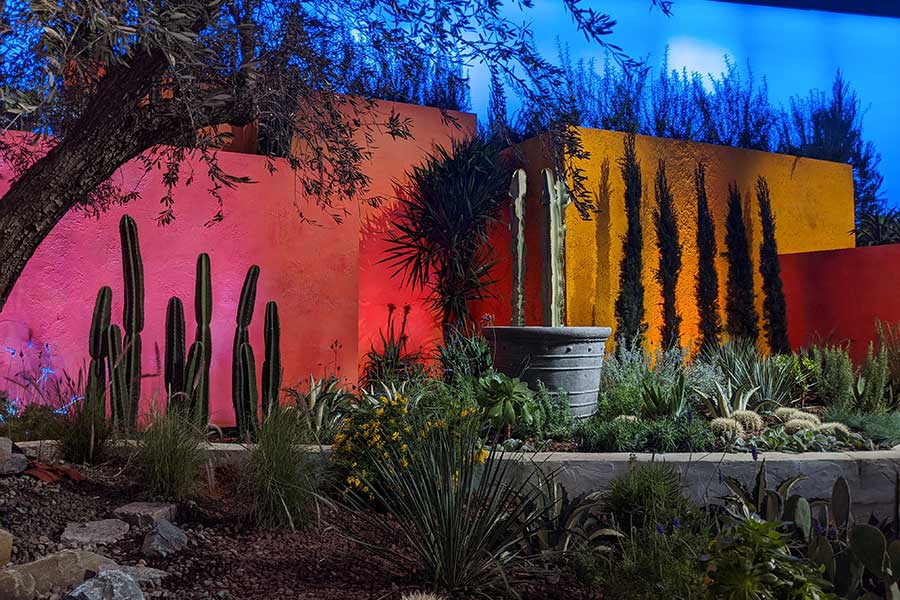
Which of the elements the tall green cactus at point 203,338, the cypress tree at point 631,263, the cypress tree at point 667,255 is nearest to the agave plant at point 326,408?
the tall green cactus at point 203,338

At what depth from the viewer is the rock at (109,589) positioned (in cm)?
204

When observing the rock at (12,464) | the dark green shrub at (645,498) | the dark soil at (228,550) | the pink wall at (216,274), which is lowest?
the dark soil at (228,550)

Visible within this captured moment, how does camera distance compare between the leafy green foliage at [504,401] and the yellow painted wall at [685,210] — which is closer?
the leafy green foliage at [504,401]

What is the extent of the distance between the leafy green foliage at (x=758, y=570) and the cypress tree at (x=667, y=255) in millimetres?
6323

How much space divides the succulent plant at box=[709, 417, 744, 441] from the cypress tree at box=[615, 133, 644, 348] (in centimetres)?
298

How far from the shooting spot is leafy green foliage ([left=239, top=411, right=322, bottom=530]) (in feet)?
10.3

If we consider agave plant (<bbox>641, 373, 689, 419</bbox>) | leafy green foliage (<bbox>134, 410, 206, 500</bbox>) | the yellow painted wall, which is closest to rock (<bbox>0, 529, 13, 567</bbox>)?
leafy green foliage (<bbox>134, 410, 206, 500</bbox>)

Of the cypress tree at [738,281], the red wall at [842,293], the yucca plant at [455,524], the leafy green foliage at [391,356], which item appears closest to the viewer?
the yucca plant at [455,524]

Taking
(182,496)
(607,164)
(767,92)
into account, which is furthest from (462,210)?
(767,92)

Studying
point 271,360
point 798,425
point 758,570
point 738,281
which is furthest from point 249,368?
point 738,281

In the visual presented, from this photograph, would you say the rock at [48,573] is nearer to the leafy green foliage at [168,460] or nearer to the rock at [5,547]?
the rock at [5,547]

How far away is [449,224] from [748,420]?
3854 mm

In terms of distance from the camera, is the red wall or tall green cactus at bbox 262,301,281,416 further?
the red wall

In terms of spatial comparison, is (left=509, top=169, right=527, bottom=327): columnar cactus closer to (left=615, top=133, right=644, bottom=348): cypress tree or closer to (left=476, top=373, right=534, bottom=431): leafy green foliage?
(left=476, top=373, right=534, bottom=431): leafy green foliage
